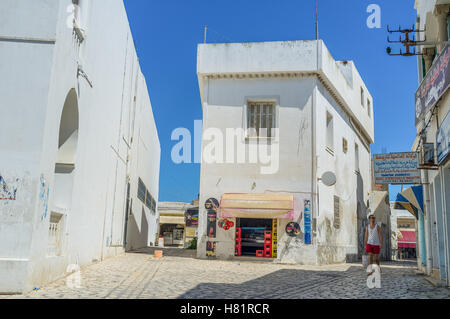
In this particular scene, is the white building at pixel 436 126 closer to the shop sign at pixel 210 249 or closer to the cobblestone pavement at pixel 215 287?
the cobblestone pavement at pixel 215 287

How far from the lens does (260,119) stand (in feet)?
60.0

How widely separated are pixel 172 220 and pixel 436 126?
36.9m

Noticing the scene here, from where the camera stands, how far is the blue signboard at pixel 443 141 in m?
8.68

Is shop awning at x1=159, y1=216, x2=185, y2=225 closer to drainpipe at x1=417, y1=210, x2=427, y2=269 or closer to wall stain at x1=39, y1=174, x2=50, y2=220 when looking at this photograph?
drainpipe at x1=417, y1=210, x2=427, y2=269

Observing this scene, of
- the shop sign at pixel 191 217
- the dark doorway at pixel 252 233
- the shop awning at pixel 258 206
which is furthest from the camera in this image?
the shop sign at pixel 191 217

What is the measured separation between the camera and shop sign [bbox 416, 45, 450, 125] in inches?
354

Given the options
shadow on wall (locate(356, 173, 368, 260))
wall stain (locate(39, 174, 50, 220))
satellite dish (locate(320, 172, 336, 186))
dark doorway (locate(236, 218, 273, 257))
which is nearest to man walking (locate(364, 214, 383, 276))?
satellite dish (locate(320, 172, 336, 186))

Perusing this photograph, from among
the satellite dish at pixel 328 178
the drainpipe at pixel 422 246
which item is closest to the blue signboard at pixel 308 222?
the satellite dish at pixel 328 178

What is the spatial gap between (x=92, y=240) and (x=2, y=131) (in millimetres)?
6467

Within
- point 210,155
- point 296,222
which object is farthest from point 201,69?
point 296,222

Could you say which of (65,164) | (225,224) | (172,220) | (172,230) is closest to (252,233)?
(225,224)

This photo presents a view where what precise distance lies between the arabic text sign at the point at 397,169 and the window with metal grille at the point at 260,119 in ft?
14.7
